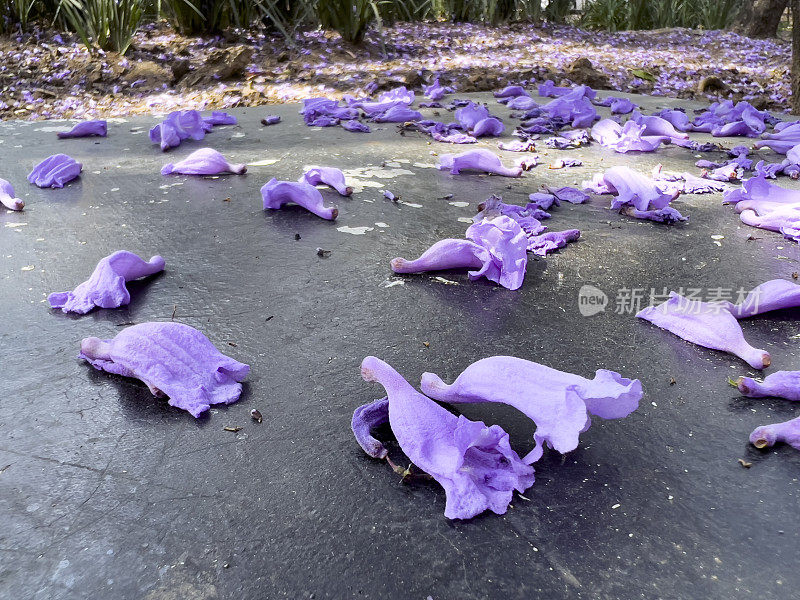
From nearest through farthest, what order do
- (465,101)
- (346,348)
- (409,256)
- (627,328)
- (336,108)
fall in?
(346,348)
(627,328)
(409,256)
(336,108)
(465,101)

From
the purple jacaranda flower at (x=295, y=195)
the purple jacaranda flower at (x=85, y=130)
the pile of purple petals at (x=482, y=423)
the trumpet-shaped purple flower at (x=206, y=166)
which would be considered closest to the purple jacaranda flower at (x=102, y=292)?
the purple jacaranda flower at (x=295, y=195)

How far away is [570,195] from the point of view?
112 inches

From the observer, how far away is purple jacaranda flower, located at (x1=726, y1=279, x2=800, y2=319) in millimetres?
1863

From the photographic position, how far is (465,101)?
4.87 m

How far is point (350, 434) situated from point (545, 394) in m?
0.42

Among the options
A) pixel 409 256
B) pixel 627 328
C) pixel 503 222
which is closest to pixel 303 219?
pixel 409 256

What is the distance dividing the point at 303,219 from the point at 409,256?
580 millimetres

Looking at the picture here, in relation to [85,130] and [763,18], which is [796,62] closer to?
[763,18]

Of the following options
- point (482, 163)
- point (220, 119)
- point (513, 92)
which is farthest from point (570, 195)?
point (513, 92)

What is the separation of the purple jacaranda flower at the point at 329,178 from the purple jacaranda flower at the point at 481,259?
33.3 inches

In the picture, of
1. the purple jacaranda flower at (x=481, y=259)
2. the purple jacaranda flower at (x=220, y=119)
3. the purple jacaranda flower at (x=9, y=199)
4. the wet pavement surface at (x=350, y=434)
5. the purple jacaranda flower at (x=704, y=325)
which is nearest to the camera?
the wet pavement surface at (x=350, y=434)

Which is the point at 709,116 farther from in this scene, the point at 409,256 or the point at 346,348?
the point at 346,348

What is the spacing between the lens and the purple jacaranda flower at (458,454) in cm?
121

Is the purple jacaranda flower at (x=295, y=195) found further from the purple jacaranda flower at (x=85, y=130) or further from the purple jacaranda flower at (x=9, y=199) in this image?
the purple jacaranda flower at (x=85, y=130)
